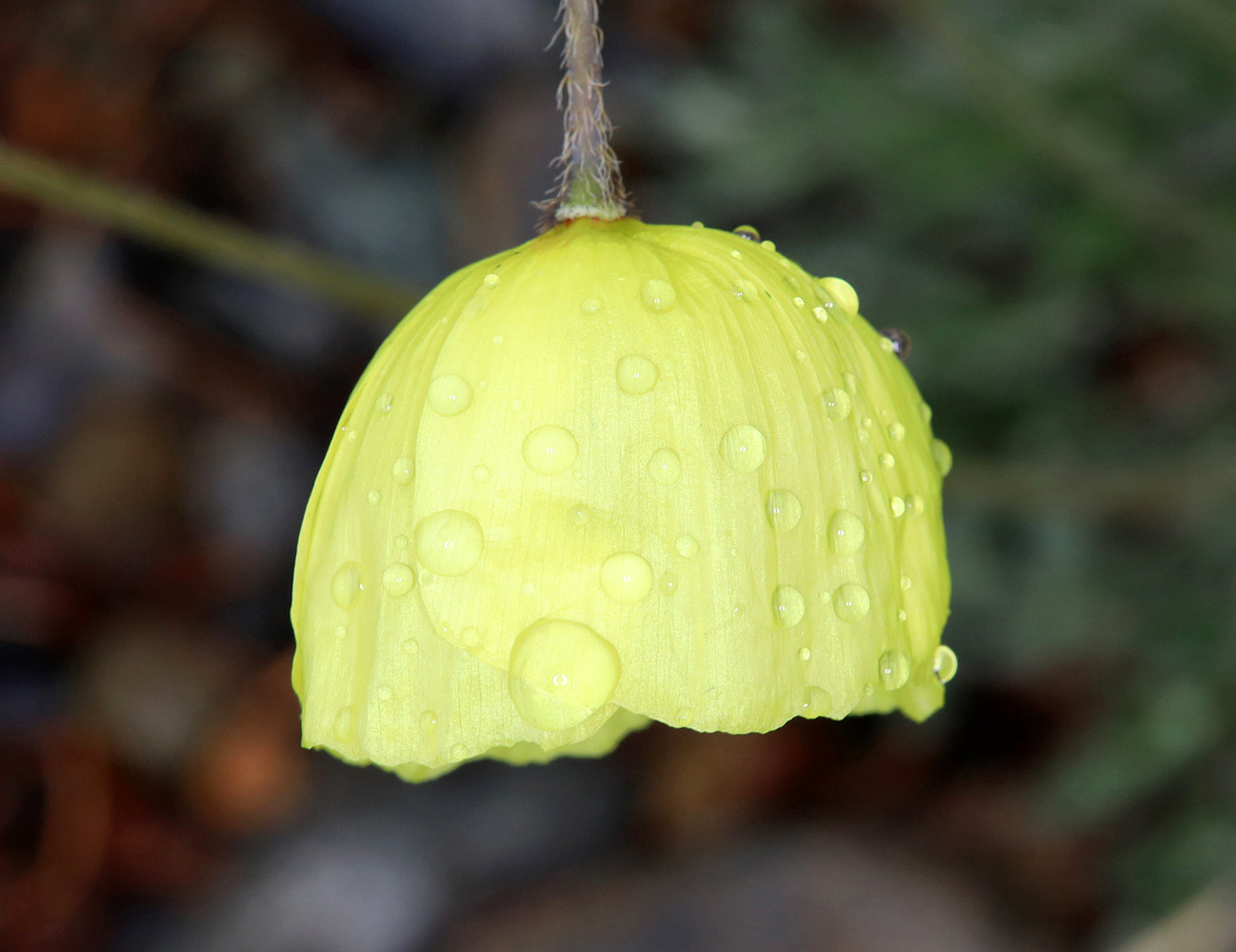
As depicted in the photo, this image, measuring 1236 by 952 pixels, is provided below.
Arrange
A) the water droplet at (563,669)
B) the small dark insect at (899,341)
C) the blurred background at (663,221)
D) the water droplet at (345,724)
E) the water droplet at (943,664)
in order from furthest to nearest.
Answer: the blurred background at (663,221), the small dark insect at (899,341), the water droplet at (943,664), the water droplet at (345,724), the water droplet at (563,669)

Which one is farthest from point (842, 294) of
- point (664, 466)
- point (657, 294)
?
point (664, 466)

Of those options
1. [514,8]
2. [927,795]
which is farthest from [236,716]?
[514,8]

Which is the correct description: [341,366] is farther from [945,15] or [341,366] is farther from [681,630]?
[681,630]

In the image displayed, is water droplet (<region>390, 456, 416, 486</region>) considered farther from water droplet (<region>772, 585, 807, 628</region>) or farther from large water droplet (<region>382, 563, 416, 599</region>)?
water droplet (<region>772, 585, 807, 628</region>)

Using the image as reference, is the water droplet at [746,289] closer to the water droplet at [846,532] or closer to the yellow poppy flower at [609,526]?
the yellow poppy flower at [609,526]

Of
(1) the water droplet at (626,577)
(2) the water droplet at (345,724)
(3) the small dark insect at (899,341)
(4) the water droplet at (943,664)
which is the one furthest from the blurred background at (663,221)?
(2) the water droplet at (345,724)

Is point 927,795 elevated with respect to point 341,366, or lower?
lower
